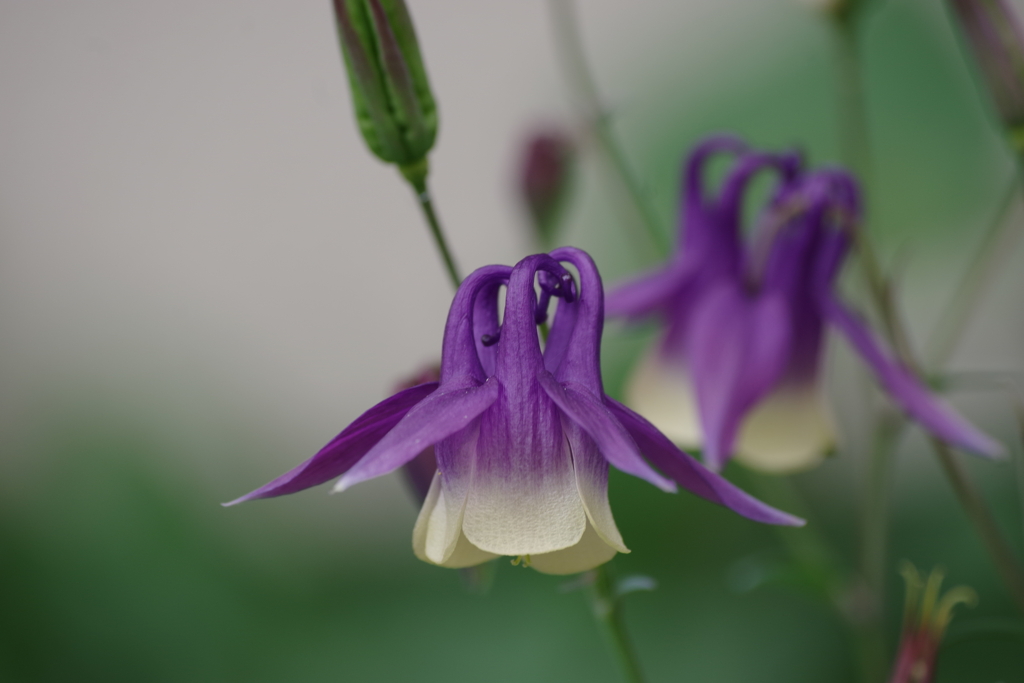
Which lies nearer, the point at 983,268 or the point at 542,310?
the point at 542,310

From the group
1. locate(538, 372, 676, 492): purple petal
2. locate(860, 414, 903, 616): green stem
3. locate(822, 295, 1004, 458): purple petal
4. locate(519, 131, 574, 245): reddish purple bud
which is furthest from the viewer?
locate(519, 131, 574, 245): reddish purple bud

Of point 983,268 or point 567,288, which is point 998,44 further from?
point 567,288

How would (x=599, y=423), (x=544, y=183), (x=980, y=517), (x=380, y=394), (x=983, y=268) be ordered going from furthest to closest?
(x=380, y=394) → (x=544, y=183) → (x=983, y=268) → (x=980, y=517) → (x=599, y=423)

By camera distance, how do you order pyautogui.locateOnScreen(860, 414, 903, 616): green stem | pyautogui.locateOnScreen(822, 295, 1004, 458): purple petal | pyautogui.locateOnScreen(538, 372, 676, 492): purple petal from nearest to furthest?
pyautogui.locateOnScreen(538, 372, 676, 492): purple petal
pyautogui.locateOnScreen(822, 295, 1004, 458): purple petal
pyautogui.locateOnScreen(860, 414, 903, 616): green stem

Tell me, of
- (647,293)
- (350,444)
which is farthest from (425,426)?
(647,293)

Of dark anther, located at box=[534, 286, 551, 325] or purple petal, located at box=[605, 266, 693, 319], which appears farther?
purple petal, located at box=[605, 266, 693, 319]

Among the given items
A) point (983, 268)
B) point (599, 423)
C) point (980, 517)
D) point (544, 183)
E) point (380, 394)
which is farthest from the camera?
point (380, 394)

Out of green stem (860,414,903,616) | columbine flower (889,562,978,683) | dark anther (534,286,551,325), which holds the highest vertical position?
dark anther (534,286,551,325)

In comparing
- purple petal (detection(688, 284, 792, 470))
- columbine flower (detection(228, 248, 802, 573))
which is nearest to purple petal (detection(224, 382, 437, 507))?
columbine flower (detection(228, 248, 802, 573))

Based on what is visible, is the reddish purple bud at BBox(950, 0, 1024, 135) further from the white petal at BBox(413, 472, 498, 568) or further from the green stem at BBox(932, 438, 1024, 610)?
the white petal at BBox(413, 472, 498, 568)
